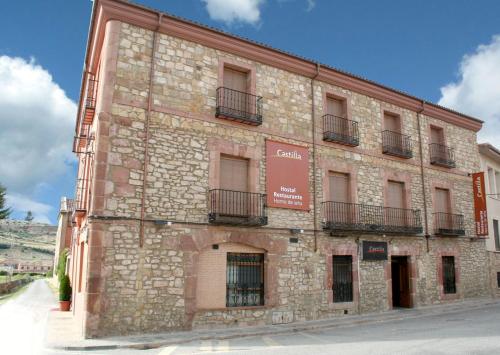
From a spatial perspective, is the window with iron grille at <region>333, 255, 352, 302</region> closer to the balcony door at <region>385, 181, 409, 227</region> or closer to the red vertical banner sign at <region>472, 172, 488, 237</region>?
the balcony door at <region>385, 181, 409, 227</region>

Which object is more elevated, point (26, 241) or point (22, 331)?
point (26, 241)

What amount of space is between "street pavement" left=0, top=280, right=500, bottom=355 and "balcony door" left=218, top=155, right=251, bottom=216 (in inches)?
135

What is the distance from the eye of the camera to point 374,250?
1441cm

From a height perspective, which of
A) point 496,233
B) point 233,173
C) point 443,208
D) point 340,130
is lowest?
point 496,233

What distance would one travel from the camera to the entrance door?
15594mm

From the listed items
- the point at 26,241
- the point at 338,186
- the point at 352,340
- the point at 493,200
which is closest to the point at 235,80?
the point at 338,186

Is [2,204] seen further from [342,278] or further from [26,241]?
[26,241]

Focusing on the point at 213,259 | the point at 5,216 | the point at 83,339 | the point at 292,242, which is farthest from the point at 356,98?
the point at 5,216

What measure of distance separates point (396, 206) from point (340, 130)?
12.1 feet

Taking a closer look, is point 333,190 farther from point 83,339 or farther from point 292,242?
point 83,339

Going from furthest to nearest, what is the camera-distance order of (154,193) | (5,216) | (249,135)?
(5,216)
(249,135)
(154,193)

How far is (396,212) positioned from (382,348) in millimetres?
7863

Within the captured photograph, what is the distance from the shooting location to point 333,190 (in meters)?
14.2

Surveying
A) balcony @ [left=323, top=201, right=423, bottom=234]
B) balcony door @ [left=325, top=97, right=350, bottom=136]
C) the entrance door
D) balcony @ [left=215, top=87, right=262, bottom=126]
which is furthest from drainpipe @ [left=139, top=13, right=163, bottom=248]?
the entrance door
